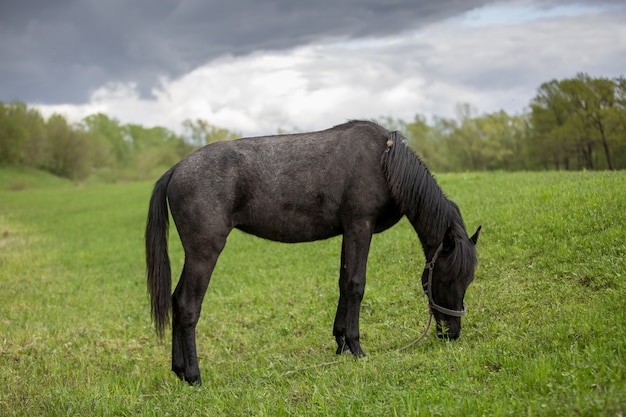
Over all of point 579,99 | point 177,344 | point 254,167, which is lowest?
point 177,344

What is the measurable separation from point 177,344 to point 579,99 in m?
40.8

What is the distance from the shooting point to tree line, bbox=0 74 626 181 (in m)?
37.8

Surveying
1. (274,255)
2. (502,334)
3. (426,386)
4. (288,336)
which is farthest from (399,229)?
(426,386)

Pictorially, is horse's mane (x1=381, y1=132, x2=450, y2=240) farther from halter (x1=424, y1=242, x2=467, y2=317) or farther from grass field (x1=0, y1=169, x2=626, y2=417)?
grass field (x1=0, y1=169, x2=626, y2=417)

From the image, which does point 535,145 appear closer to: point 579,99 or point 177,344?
point 579,99

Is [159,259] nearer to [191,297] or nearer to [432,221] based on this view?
[191,297]

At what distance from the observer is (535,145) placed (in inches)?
1813

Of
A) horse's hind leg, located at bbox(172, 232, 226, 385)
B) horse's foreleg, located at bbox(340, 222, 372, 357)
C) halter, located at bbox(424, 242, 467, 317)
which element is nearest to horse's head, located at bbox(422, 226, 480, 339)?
halter, located at bbox(424, 242, 467, 317)

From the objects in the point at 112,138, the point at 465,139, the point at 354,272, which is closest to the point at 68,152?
the point at 112,138

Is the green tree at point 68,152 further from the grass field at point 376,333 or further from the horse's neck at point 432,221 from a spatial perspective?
the horse's neck at point 432,221

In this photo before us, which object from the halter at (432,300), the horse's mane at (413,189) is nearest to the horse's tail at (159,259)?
the horse's mane at (413,189)

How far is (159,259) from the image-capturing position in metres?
6.41

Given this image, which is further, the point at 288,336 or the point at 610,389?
the point at 288,336

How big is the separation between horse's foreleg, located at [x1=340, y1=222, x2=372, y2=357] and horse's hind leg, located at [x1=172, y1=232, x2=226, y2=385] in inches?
58.5
